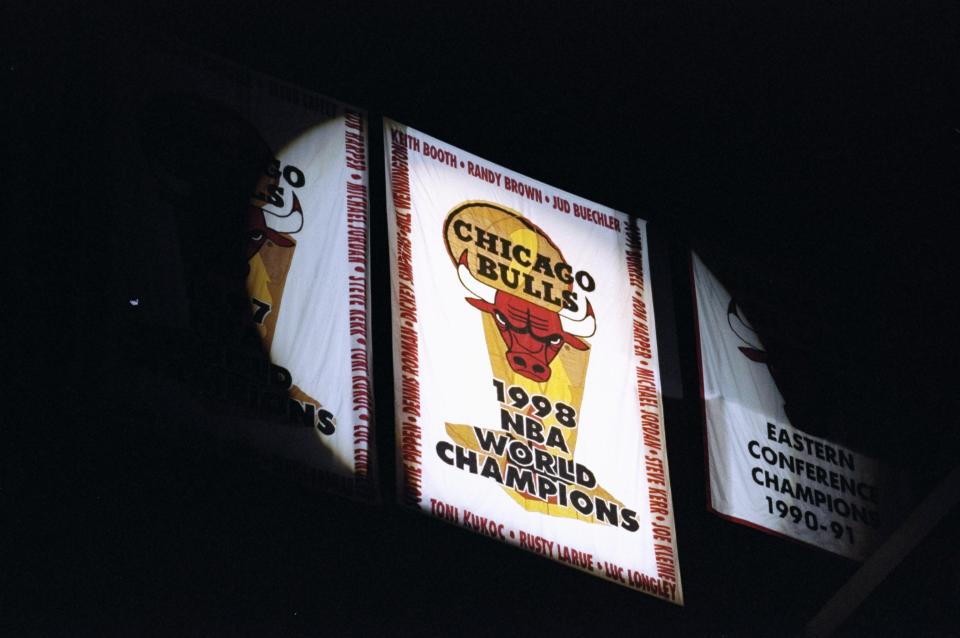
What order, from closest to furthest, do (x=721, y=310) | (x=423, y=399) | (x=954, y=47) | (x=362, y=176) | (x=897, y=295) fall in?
(x=423, y=399) < (x=362, y=176) < (x=721, y=310) < (x=954, y=47) < (x=897, y=295)

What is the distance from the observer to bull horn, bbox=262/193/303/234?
694 cm

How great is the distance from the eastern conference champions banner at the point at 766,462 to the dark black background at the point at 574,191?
203 mm

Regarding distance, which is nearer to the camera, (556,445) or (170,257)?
(170,257)

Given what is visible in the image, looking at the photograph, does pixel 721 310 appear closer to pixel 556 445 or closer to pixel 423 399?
pixel 556 445

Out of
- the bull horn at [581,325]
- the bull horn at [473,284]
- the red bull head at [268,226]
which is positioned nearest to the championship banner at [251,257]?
the red bull head at [268,226]

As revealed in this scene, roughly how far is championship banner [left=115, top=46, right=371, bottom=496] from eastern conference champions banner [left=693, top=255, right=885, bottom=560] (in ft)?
7.63

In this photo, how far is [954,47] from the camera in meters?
8.76

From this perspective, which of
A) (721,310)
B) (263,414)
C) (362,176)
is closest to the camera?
(263,414)

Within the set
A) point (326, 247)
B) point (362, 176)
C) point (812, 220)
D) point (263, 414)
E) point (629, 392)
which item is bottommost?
point (263, 414)

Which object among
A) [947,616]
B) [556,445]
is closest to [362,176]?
[556,445]

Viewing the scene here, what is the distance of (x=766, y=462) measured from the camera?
25.4 ft

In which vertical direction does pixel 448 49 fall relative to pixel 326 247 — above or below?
above

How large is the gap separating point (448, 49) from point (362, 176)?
5.95 ft

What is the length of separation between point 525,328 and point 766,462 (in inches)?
69.1
